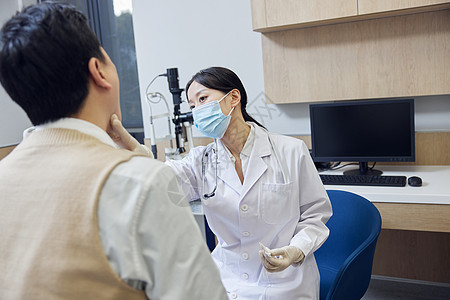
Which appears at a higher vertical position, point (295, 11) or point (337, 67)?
point (295, 11)

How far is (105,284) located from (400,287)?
239 cm

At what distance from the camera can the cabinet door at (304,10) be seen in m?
2.14

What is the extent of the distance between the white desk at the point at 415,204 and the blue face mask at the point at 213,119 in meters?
0.92

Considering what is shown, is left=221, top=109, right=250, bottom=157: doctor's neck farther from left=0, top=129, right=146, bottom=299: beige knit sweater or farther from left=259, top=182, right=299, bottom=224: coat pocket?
left=0, top=129, right=146, bottom=299: beige knit sweater

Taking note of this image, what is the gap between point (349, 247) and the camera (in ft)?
5.46

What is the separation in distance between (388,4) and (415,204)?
0.99 m

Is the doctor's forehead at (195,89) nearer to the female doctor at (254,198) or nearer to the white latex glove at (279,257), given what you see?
the female doctor at (254,198)

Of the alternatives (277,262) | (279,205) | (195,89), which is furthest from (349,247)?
(195,89)

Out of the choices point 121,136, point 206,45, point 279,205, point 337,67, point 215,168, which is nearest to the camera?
point 121,136

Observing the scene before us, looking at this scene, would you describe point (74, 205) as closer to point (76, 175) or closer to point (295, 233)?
point (76, 175)

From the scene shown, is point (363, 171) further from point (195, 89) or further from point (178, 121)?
point (195, 89)

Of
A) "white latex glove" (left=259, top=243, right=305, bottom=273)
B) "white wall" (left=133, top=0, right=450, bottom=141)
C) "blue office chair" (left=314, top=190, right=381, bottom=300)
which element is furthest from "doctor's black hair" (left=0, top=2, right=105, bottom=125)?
"white wall" (left=133, top=0, right=450, bottom=141)


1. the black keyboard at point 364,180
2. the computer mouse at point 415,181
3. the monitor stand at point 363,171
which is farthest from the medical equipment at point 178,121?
the computer mouse at point 415,181

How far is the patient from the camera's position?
577 mm
